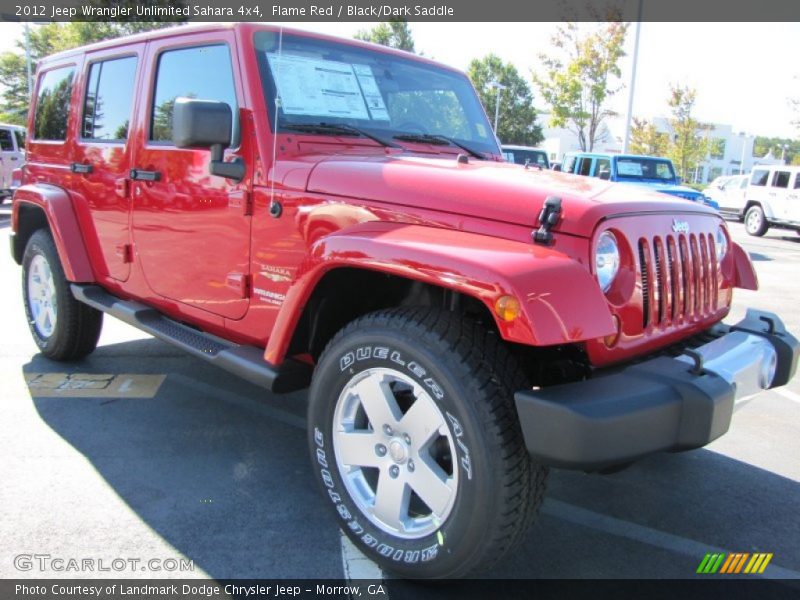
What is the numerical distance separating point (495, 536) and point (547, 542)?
757 millimetres

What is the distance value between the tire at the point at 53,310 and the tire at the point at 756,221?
688 inches

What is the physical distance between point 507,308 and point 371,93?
1809 millimetres

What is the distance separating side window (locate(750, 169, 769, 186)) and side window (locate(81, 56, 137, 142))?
58.0 feet

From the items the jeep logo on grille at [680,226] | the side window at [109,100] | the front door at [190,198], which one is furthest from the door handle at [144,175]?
the jeep logo on grille at [680,226]

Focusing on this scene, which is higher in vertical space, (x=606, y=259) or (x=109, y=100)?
(x=109, y=100)

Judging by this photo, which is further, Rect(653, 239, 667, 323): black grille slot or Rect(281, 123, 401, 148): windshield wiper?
Rect(281, 123, 401, 148): windshield wiper

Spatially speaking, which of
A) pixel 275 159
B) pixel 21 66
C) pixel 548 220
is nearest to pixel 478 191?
pixel 548 220

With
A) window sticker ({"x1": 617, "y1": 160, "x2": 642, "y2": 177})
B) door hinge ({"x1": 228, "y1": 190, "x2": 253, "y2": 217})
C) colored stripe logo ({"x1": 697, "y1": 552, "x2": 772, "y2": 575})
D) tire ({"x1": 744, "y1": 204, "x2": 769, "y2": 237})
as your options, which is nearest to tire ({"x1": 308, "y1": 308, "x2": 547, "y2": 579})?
door hinge ({"x1": 228, "y1": 190, "x2": 253, "y2": 217})

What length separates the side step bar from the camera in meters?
2.73

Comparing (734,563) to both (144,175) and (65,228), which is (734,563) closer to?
(144,175)

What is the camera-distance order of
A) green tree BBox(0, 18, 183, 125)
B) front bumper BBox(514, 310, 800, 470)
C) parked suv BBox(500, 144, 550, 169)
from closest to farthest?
front bumper BBox(514, 310, 800, 470) < parked suv BBox(500, 144, 550, 169) < green tree BBox(0, 18, 183, 125)

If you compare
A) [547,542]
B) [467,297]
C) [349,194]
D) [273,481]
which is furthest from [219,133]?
[547,542]

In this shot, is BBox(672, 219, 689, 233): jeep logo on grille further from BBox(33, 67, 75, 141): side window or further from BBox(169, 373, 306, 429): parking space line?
BBox(33, 67, 75, 141): side window

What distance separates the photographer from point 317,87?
10.2ft
